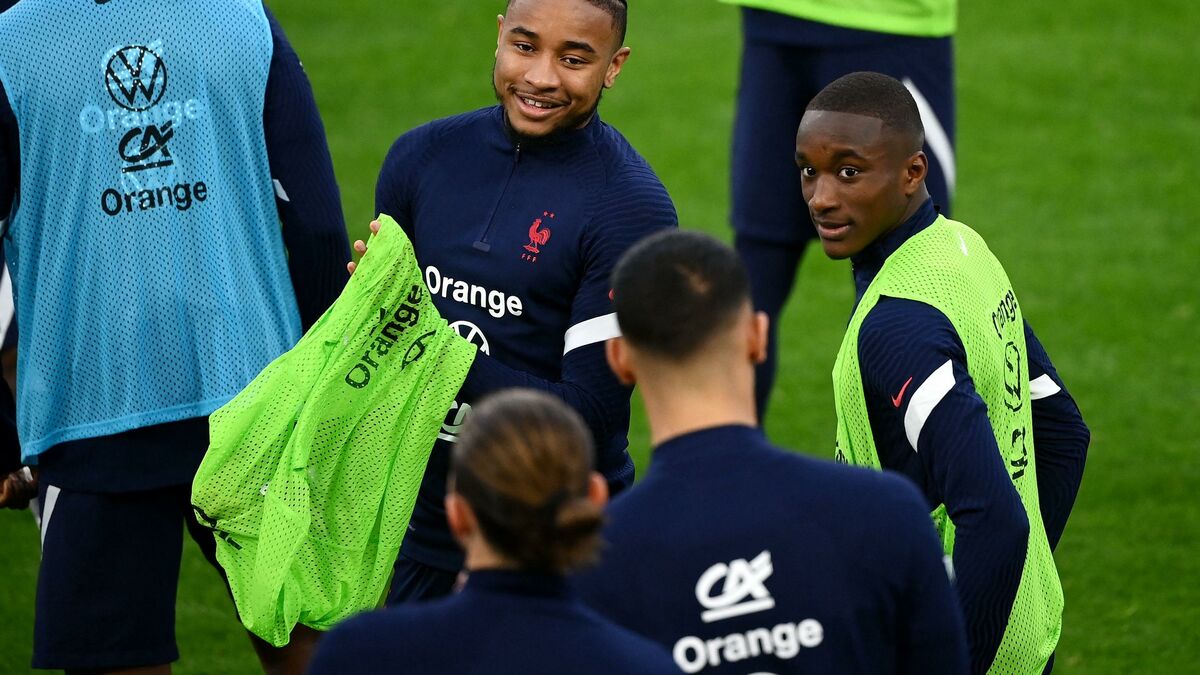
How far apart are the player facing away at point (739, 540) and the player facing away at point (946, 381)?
0.53 meters

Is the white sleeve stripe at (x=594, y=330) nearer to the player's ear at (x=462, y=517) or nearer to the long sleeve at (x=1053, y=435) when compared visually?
the long sleeve at (x=1053, y=435)

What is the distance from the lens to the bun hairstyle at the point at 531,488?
7.84ft

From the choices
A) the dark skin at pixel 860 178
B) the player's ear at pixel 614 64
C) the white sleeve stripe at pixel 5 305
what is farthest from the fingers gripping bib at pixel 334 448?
the white sleeve stripe at pixel 5 305

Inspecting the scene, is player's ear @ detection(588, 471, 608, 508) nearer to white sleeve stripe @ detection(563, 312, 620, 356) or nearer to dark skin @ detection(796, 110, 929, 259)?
white sleeve stripe @ detection(563, 312, 620, 356)

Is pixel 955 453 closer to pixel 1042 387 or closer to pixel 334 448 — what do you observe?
pixel 1042 387

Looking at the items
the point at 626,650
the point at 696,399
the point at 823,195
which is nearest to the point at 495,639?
the point at 626,650

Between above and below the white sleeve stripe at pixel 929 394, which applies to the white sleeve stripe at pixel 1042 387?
below

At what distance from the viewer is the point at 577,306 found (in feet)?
12.1

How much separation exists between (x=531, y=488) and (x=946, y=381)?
1.13m

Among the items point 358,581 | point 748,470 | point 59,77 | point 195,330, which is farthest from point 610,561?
point 59,77

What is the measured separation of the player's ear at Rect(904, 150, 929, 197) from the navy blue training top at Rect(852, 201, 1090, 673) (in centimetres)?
35

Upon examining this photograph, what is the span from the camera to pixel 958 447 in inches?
127

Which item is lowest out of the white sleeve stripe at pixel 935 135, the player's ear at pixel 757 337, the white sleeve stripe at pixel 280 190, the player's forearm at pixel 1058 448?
the player's forearm at pixel 1058 448

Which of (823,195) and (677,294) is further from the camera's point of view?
(823,195)
